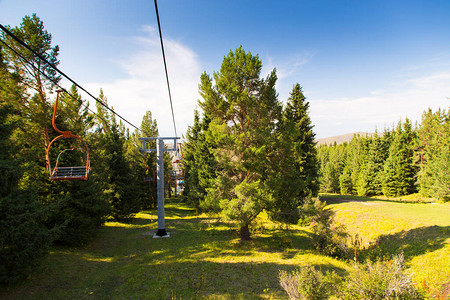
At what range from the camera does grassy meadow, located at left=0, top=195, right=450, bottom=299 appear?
27.3 ft

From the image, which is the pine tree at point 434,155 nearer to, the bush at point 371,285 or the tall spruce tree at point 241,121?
the tall spruce tree at point 241,121

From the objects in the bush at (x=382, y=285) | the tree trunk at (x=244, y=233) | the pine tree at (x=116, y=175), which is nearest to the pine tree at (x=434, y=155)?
the tree trunk at (x=244, y=233)

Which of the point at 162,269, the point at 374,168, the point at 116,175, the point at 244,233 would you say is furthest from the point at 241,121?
the point at 374,168

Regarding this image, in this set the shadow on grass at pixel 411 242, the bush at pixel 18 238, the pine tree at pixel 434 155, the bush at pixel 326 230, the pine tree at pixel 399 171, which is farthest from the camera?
the pine tree at pixel 399 171

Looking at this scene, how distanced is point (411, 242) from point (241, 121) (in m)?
13.5

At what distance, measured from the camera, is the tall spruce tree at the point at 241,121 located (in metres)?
12.9

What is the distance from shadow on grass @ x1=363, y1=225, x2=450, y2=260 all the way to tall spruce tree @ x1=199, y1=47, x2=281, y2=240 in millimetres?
8405

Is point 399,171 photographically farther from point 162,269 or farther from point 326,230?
point 162,269

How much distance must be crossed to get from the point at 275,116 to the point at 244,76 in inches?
136

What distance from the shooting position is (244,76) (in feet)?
44.0

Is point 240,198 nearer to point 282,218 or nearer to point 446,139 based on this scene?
point 282,218

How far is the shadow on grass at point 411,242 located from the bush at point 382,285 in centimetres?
774

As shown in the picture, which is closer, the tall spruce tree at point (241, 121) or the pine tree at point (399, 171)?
the tall spruce tree at point (241, 121)

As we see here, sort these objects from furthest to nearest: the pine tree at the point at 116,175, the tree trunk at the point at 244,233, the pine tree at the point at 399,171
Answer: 1. the pine tree at the point at 399,171
2. the pine tree at the point at 116,175
3. the tree trunk at the point at 244,233
